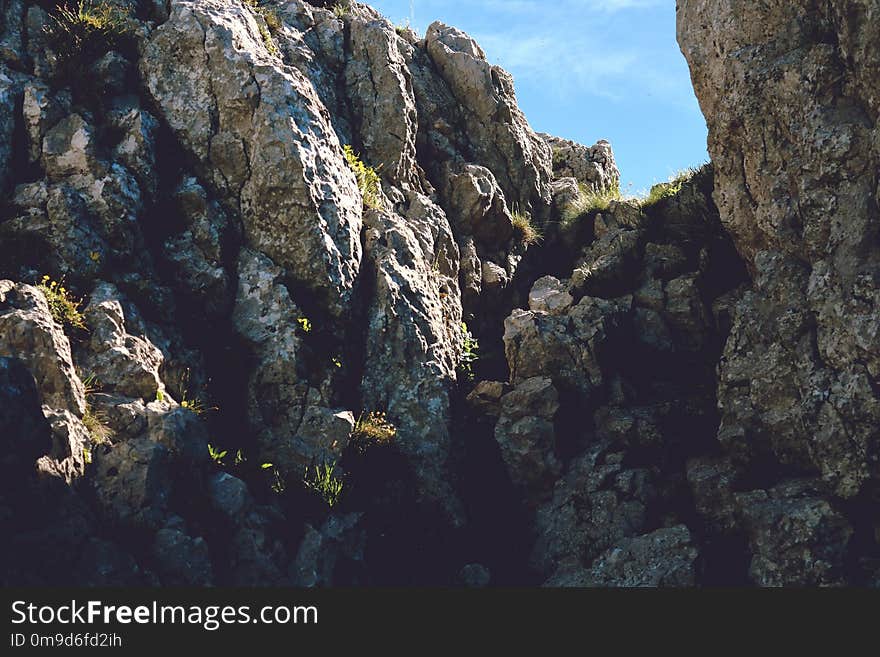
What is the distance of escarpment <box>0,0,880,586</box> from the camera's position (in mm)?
13477

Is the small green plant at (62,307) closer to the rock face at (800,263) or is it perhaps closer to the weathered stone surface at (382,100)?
the weathered stone surface at (382,100)

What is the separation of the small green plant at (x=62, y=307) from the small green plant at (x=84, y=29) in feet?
18.0

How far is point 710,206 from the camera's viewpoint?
1972cm

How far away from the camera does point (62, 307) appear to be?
14195mm

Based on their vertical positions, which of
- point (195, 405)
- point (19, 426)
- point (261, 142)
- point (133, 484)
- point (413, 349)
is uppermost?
point (261, 142)

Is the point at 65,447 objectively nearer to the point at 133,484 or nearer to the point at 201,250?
the point at 133,484

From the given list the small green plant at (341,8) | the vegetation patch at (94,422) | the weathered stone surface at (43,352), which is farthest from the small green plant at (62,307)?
the small green plant at (341,8)

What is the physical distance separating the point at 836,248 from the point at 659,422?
4.58 metres

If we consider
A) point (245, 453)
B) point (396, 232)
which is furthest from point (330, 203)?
point (245, 453)

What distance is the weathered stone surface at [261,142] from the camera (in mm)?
17203

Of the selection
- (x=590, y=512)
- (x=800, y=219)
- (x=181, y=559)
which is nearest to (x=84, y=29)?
(x=181, y=559)

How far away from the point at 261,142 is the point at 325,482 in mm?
6961

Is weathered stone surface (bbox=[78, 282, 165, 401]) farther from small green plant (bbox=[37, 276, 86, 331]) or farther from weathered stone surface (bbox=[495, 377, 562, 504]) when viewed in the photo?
weathered stone surface (bbox=[495, 377, 562, 504])

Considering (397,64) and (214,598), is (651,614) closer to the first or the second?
(214,598)
